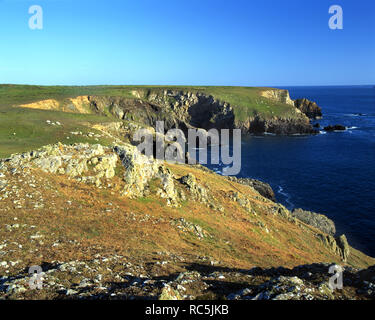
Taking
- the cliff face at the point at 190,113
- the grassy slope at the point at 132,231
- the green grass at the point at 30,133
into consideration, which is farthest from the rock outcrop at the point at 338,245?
the cliff face at the point at 190,113

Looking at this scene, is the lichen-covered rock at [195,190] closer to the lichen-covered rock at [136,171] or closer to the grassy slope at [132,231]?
the grassy slope at [132,231]

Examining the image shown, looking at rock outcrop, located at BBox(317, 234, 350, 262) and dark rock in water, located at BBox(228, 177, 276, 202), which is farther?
dark rock in water, located at BBox(228, 177, 276, 202)

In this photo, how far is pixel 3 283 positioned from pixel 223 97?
17139cm

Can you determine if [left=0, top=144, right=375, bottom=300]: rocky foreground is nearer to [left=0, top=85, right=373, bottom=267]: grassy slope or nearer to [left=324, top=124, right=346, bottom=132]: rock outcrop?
[left=0, top=85, right=373, bottom=267]: grassy slope

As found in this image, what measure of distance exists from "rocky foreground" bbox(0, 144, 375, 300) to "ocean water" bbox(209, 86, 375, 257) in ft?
56.4

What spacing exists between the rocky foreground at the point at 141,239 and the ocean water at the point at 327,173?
676 inches

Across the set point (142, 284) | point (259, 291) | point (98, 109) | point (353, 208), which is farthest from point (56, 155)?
point (98, 109)

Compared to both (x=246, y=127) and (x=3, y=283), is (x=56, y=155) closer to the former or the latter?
(x=3, y=283)

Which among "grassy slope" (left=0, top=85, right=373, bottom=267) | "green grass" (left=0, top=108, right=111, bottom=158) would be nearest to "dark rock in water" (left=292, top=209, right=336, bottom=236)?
"grassy slope" (left=0, top=85, right=373, bottom=267)

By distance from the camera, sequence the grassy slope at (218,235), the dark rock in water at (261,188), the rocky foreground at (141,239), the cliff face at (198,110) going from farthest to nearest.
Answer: the cliff face at (198,110) < the dark rock in water at (261,188) < the grassy slope at (218,235) < the rocky foreground at (141,239)

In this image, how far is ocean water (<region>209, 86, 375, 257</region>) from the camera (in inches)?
2247

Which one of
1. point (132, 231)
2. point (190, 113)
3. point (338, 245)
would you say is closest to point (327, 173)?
point (338, 245)

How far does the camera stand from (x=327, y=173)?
8419 centimetres

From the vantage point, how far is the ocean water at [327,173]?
2247 inches
